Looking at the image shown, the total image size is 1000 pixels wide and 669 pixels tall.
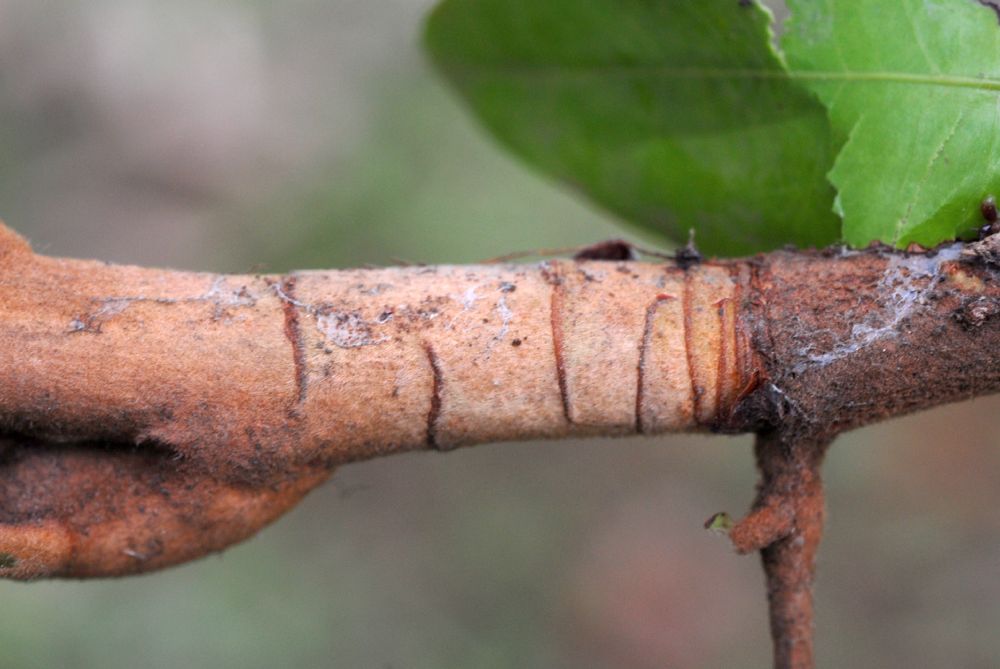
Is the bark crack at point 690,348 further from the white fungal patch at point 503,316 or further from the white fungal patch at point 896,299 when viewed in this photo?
the white fungal patch at point 503,316


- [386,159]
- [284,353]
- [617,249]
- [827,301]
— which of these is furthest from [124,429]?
[386,159]

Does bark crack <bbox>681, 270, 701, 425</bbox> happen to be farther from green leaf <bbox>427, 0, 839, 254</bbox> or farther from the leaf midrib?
the leaf midrib

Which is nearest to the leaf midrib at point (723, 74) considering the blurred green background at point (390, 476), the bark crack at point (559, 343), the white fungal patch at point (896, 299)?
the white fungal patch at point (896, 299)

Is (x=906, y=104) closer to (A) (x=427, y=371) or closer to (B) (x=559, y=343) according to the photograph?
(B) (x=559, y=343)

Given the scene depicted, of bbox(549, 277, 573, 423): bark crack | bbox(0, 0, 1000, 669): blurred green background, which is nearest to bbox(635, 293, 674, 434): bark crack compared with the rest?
bbox(549, 277, 573, 423): bark crack

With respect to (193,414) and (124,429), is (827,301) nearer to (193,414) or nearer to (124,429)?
(193,414)

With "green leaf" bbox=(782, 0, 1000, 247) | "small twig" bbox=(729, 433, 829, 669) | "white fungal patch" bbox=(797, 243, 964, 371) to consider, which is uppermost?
"green leaf" bbox=(782, 0, 1000, 247)
